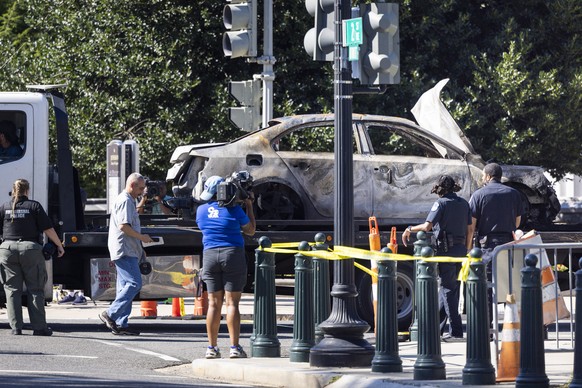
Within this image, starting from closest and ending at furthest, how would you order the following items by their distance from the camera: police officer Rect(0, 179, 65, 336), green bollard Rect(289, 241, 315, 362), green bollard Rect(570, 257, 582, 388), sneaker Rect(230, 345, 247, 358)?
green bollard Rect(570, 257, 582, 388) < green bollard Rect(289, 241, 315, 362) < sneaker Rect(230, 345, 247, 358) < police officer Rect(0, 179, 65, 336)

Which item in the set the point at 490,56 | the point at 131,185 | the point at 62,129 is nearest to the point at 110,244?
the point at 131,185

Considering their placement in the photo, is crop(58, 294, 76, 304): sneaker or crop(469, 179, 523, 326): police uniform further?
crop(58, 294, 76, 304): sneaker

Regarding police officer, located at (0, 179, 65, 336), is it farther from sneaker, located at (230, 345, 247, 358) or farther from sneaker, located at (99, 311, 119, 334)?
sneaker, located at (230, 345, 247, 358)

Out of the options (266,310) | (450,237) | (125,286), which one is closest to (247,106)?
(125,286)

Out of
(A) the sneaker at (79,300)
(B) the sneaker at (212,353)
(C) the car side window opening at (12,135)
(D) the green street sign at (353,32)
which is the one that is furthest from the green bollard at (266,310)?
(A) the sneaker at (79,300)

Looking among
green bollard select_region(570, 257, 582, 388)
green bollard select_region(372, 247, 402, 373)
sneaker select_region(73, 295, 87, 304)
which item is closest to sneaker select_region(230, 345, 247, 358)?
green bollard select_region(372, 247, 402, 373)

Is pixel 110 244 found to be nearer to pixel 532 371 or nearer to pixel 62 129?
pixel 62 129

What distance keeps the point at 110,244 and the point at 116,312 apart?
0.73 meters

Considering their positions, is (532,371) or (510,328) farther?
(510,328)

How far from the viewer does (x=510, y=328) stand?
9930 mm

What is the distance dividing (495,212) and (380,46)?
10.2 feet

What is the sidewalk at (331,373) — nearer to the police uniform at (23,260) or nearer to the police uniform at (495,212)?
the police uniform at (495,212)

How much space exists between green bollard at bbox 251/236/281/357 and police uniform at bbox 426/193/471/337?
230cm

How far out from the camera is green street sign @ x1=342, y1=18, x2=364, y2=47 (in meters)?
11.1
